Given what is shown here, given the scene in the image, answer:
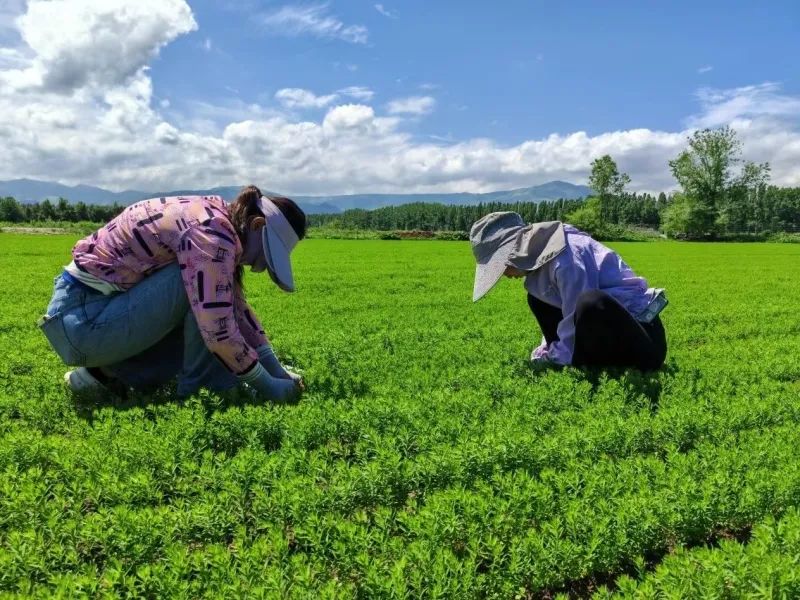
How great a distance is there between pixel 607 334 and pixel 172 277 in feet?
12.2

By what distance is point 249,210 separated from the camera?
4.12 meters

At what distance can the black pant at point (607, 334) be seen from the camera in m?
4.98

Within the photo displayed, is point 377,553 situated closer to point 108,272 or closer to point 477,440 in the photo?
point 477,440

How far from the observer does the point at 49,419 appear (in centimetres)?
421

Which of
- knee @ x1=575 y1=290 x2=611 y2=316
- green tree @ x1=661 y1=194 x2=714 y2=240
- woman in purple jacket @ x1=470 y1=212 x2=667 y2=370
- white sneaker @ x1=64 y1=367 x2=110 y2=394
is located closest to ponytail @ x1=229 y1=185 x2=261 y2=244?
white sneaker @ x1=64 y1=367 x2=110 y2=394

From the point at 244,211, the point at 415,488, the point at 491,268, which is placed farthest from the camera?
the point at 491,268

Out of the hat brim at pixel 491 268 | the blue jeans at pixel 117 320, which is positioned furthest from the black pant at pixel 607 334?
the blue jeans at pixel 117 320

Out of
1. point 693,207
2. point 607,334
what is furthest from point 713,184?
point 607,334

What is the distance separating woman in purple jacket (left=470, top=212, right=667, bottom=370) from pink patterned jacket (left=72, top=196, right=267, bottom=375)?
6.94ft

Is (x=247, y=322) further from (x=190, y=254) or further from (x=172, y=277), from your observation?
(x=190, y=254)

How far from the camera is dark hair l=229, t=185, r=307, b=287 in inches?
162

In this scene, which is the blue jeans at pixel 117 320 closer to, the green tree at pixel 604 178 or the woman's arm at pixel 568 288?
the woman's arm at pixel 568 288

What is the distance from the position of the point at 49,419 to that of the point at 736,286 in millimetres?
16161

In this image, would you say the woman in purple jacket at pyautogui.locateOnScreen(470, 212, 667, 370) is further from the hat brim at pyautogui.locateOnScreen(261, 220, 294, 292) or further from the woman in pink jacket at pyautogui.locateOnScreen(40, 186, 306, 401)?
the woman in pink jacket at pyautogui.locateOnScreen(40, 186, 306, 401)
